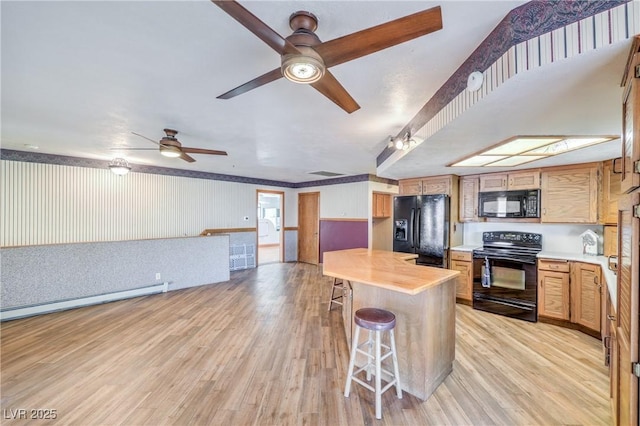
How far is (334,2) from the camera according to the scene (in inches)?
47.1

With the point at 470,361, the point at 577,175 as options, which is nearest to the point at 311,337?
the point at 470,361

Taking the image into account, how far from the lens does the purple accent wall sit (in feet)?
20.5

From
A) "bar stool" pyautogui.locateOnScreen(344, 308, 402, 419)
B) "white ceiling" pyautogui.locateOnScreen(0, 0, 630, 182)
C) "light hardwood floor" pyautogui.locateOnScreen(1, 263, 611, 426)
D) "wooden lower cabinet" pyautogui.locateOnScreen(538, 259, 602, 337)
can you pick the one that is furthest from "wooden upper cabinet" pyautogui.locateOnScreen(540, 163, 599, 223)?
"bar stool" pyautogui.locateOnScreen(344, 308, 402, 419)

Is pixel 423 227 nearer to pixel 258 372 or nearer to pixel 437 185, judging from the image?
pixel 437 185

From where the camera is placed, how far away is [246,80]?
75.2 inches

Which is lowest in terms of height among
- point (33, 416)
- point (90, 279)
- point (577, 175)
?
point (33, 416)

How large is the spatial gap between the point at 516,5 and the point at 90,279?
5.69 m

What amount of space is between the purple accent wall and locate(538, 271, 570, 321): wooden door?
3277 mm

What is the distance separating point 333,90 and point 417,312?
70.1 inches

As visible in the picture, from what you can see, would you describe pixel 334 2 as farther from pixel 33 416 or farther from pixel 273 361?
pixel 33 416

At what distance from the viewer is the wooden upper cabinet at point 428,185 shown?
436 centimetres

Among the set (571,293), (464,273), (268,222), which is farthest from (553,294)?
(268,222)

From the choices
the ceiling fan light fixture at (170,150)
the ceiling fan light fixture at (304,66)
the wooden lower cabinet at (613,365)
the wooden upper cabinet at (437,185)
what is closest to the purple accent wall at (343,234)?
the wooden upper cabinet at (437,185)

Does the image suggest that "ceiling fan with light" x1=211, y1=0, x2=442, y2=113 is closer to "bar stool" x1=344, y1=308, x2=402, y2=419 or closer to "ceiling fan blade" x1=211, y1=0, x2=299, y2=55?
"ceiling fan blade" x1=211, y1=0, x2=299, y2=55
